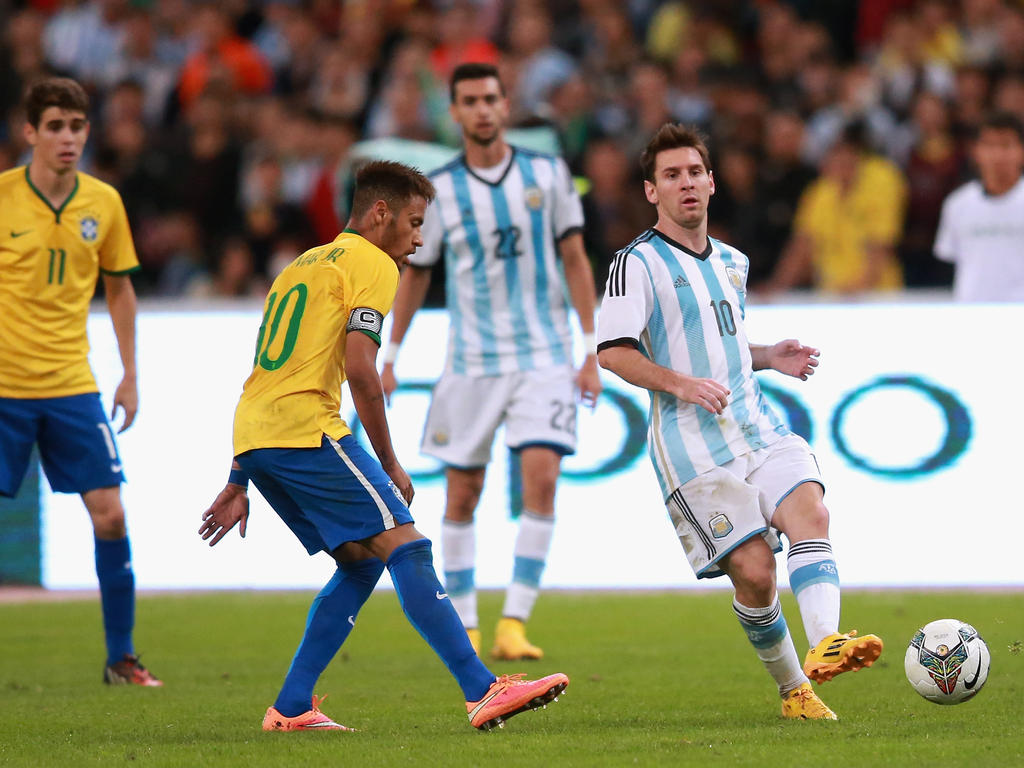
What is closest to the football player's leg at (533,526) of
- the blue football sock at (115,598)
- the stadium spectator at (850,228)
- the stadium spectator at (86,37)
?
the blue football sock at (115,598)

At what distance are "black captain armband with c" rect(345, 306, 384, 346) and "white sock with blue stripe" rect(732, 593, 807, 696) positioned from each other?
1.46 metres

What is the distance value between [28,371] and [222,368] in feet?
11.0

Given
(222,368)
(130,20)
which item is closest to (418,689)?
(222,368)

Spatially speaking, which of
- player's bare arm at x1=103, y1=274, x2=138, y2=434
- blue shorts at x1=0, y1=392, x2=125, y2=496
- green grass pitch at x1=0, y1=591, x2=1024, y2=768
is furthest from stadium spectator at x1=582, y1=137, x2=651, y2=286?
blue shorts at x1=0, y1=392, x2=125, y2=496

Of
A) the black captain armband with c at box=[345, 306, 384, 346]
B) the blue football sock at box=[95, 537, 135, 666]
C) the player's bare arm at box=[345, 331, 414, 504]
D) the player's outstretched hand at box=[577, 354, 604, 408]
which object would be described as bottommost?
the blue football sock at box=[95, 537, 135, 666]

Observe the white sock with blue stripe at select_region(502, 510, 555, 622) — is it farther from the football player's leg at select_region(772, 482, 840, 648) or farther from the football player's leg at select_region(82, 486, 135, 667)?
the football player's leg at select_region(772, 482, 840, 648)

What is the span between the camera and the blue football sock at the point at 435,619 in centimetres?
520

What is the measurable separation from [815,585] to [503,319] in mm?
3084

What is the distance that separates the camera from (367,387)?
5148 mm

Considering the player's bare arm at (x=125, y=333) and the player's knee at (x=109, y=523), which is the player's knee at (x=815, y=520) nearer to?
the player's knee at (x=109, y=523)

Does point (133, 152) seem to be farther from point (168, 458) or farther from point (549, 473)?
point (549, 473)

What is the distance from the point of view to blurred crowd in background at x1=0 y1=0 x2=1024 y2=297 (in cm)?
1199

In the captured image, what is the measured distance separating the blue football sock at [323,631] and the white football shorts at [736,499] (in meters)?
1.05

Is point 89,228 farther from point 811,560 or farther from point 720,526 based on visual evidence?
point 811,560
